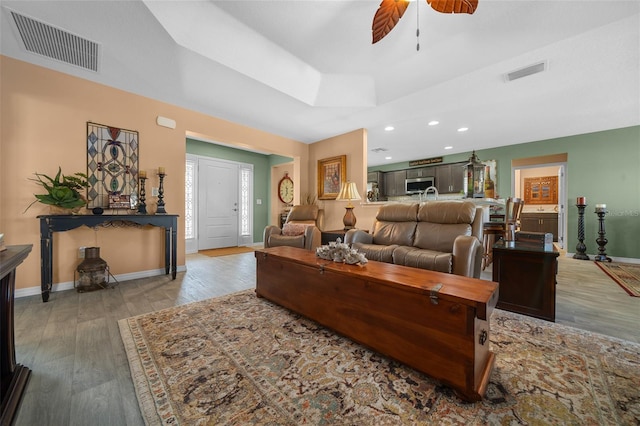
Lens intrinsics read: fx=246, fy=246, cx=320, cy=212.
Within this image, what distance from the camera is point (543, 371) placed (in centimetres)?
140

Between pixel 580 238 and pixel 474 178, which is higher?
pixel 474 178

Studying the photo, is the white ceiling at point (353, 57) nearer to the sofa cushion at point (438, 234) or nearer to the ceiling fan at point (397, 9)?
the ceiling fan at point (397, 9)

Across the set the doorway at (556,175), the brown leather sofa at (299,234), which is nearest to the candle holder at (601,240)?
the doorway at (556,175)

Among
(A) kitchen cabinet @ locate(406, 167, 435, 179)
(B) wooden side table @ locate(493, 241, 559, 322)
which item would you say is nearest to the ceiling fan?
(B) wooden side table @ locate(493, 241, 559, 322)

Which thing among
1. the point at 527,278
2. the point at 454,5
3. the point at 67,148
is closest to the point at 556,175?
the point at 527,278

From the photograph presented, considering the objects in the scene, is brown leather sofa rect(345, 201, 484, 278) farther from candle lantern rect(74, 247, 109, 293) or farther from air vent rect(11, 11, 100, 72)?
air vent rect(11, 11, 100, 72)

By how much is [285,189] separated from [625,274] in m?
6.44

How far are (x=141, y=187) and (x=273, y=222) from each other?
3.73 meters

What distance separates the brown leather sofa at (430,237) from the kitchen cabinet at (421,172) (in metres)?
4.50

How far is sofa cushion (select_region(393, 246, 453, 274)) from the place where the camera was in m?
2.30

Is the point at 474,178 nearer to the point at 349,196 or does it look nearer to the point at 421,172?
the point at 349,196

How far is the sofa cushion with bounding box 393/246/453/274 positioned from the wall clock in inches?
173

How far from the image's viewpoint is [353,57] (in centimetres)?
271

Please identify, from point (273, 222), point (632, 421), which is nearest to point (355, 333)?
point (632, 421)
